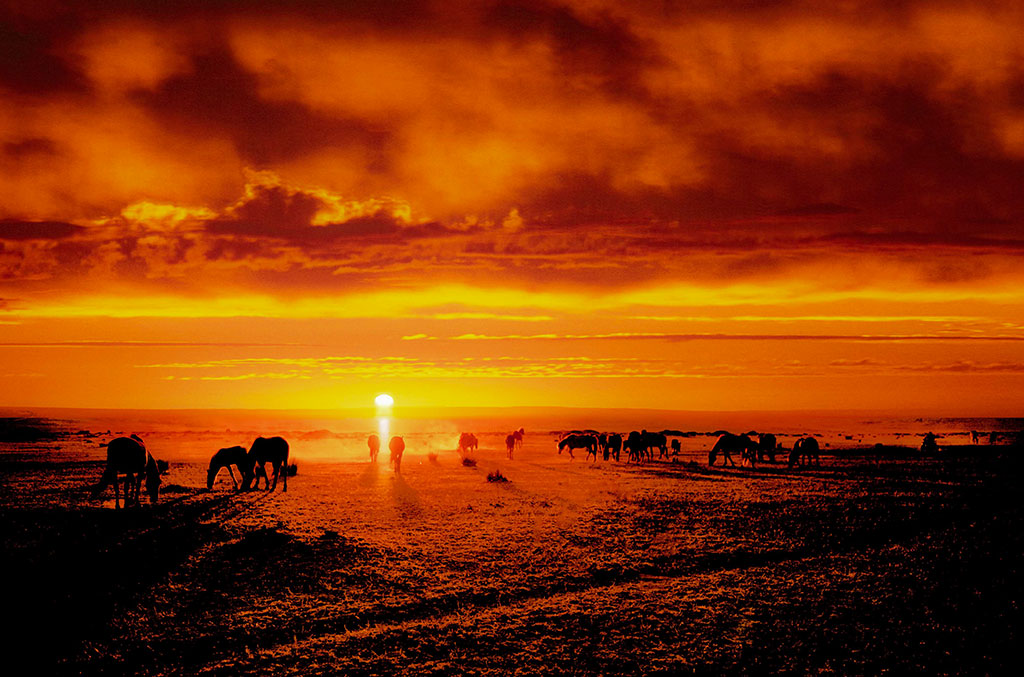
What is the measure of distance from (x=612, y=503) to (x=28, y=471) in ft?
108

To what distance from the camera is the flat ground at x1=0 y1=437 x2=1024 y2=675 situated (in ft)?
40.6

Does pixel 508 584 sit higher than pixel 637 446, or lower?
lower

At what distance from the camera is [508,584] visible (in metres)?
16.3

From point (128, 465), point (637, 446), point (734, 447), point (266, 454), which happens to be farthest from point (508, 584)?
point (637, 446)

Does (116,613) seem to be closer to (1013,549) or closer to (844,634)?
(844,634)

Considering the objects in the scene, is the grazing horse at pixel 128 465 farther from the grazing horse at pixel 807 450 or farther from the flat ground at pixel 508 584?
the grazing horse at pixel 807 450

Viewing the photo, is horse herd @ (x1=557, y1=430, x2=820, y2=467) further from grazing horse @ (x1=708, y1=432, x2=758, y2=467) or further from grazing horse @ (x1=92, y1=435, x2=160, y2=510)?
grazing horse @ (x1=92, y1=435, x2=160, y2=510)

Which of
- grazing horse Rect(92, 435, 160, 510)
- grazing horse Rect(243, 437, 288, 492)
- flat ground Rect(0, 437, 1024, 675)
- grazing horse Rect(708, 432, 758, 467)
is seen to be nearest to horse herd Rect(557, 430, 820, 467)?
grazing horse Rect(708, 432, 758, 467)

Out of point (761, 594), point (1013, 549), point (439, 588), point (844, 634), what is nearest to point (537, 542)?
point (439, 588)

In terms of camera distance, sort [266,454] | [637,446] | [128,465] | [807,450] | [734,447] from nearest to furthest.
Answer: [128,465] → [266,454] → [807,450] → [734,447] → [637,446]

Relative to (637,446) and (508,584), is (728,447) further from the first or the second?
(508,584)

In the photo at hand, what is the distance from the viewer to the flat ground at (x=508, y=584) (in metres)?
12.4

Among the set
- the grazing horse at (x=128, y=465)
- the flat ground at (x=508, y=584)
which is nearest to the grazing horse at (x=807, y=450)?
the flat ground at (x=508, y=584)

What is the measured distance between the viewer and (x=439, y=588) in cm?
1606
